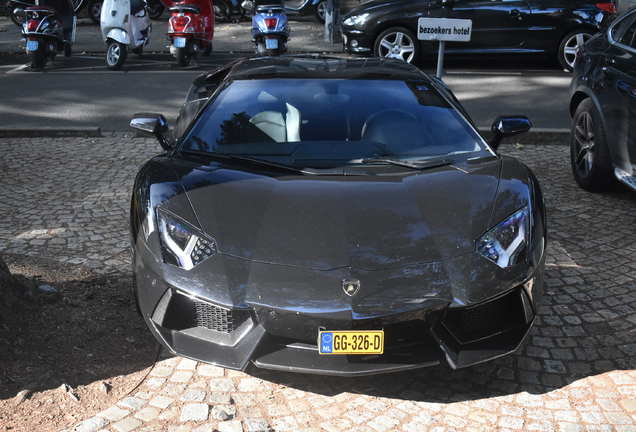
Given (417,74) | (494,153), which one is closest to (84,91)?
(417,74)

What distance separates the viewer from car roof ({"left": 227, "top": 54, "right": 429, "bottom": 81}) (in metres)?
5.10

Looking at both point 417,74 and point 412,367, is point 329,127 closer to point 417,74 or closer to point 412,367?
point 417,74

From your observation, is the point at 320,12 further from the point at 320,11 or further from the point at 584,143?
the point at 584,143

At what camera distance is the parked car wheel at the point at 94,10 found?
18719mm

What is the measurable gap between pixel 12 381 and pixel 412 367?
6.10ft

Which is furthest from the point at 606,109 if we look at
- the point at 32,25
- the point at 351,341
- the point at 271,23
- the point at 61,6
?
the point at 61,6

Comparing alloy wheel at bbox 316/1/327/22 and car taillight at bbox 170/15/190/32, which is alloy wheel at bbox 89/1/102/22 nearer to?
alloy wheel at bbox 316/1/327/22

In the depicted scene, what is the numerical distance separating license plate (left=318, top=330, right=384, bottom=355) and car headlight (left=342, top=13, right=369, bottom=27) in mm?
10382

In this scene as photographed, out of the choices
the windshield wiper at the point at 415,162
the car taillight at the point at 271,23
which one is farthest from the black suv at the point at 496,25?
the windshield wiper at the point at 415,162

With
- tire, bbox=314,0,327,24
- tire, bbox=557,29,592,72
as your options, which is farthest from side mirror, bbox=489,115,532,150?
tire, bbox=314,0,327,24

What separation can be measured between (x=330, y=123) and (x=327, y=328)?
1737mm

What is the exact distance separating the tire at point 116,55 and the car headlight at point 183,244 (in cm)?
978

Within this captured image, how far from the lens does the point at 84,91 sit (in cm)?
1113

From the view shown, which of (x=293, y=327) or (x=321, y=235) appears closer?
(x=293, y=327)
